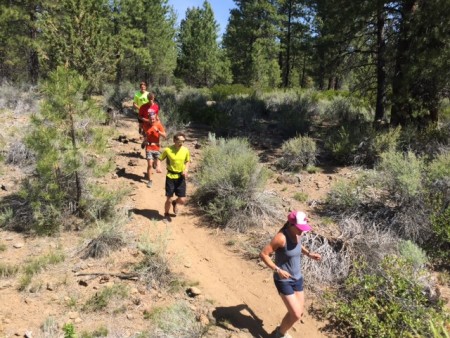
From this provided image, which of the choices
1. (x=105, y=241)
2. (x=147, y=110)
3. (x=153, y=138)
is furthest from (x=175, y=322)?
(x=147, y=110)

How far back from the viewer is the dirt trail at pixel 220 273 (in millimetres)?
4914

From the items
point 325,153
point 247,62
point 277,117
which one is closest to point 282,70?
point 247,62

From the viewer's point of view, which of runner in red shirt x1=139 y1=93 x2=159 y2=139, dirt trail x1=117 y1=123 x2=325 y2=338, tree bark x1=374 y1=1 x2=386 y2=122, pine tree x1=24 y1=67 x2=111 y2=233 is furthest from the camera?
tree bark x1=374 y1=1 x2=386 y2=122

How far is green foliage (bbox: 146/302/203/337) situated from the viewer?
4.26m

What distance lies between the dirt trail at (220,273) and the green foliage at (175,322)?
1.57ft

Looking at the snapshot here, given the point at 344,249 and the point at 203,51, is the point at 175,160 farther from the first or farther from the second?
the point at 203,51

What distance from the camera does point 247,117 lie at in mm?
13773

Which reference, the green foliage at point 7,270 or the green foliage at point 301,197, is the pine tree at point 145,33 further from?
the green foliage at point 7,270

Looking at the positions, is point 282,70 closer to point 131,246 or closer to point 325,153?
point 325,153

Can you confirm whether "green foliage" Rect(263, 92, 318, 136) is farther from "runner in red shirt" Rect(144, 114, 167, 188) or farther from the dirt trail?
the dirt trail

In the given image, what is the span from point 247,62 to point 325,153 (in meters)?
20.6

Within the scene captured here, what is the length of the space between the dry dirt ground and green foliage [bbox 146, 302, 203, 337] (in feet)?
0.45

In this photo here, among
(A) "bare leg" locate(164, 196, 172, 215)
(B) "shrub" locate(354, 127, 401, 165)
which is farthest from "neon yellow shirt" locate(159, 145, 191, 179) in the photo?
(B) "shrub" locate(354, 127, 401, 165)

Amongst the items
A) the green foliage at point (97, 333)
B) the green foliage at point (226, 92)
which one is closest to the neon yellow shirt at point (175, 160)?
the green foliage at point (97, 333)
